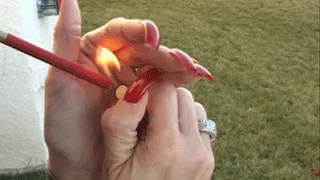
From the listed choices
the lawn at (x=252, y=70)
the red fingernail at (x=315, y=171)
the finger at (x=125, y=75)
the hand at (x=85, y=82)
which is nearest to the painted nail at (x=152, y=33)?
the hand at (x=85, y=82)

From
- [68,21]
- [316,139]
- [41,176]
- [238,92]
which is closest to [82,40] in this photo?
[68,21]

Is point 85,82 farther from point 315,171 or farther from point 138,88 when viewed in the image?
point 315,171

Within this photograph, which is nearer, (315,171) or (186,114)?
(186,114)

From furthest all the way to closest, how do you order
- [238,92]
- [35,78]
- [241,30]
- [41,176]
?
[241,30] → [238,92] → [41,176] → [35,78]

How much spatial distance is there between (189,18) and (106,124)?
101 inches

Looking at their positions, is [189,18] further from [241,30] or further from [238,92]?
[238,92]

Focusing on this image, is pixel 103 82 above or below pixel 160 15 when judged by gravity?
above

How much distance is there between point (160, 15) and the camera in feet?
10.0

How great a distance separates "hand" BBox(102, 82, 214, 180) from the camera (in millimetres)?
619

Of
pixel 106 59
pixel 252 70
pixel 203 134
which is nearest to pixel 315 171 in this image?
Answer: pixel 252 70

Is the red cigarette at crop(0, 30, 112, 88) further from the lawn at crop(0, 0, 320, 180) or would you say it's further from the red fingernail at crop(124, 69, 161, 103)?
the lawn at crop(0, 0, 320, 180)

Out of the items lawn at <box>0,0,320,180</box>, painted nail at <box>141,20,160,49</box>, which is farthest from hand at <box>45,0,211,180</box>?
lawn at <box>0,0,320,180</box>

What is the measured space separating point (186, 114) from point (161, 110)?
0.04 m

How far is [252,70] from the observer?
8.35 ft
